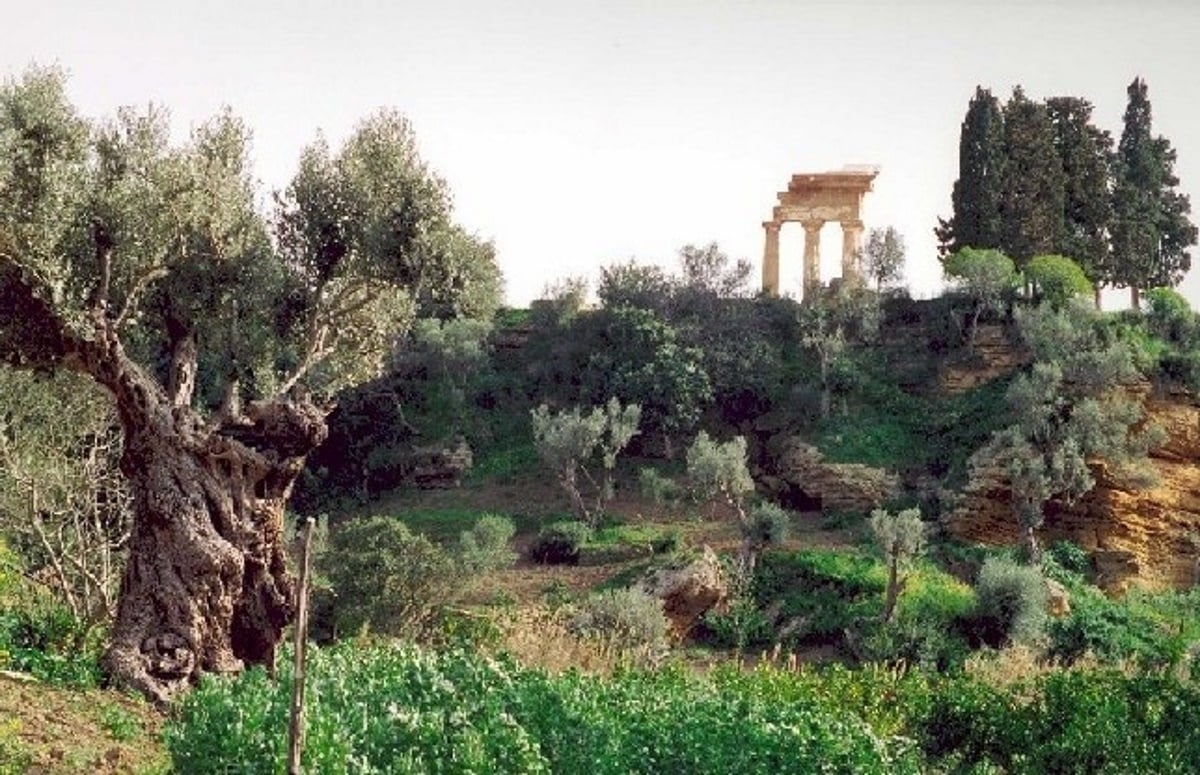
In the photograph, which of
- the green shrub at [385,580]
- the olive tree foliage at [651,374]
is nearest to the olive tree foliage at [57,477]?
the green shrub at [385,580]

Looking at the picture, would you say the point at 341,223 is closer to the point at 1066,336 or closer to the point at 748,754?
the point at 748,754

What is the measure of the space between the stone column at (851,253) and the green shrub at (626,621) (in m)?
22.1

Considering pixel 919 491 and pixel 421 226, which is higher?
pixel 421 226

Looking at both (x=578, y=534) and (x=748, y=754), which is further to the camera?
(x=578, y=534)

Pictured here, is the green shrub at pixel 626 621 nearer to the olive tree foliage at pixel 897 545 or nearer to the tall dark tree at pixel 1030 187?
the olive tree foliage at pixel 897 545

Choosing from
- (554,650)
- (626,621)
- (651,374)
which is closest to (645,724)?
(554,650)

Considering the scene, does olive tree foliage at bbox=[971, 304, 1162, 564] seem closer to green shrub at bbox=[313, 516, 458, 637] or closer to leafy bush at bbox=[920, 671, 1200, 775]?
green shrub at bbox=[313, 516, 458, 637]

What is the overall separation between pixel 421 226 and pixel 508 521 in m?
21.3

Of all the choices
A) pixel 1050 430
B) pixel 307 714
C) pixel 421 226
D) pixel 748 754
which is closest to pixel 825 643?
pixel 1050 430

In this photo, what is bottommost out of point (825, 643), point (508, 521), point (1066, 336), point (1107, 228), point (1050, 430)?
point (825, 643)

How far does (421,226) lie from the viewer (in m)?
18.3

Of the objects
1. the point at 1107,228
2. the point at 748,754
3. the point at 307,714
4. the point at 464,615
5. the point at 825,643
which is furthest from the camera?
the point at 1107,228

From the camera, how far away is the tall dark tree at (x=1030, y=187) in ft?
153

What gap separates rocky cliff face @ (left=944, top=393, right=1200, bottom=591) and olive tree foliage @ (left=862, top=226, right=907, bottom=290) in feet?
41.9
